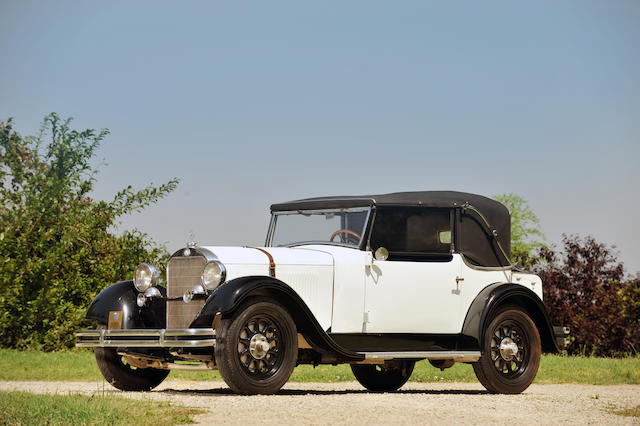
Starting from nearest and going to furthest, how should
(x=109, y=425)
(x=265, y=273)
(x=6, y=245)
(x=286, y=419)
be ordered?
(x=109, y=425), (x=286, y=419), (x=265, y=273), (x=6, y=245)

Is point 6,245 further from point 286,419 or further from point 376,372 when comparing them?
point 286,419

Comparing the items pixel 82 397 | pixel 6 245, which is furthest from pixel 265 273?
pixel 6 245

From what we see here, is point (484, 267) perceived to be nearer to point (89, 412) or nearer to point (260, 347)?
point (260, 347)

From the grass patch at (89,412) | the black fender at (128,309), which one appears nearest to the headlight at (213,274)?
the black fender at (128,309)

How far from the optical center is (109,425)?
21.0 feet

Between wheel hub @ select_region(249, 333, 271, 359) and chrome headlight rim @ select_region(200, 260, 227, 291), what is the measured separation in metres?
0.67

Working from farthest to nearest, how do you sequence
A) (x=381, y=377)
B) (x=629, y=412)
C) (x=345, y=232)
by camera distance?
(x=381, y=377)
(x=345, y=232)
(x=629, y=412)

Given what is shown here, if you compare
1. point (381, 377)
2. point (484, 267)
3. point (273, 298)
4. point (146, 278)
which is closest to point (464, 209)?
point (484, 267)

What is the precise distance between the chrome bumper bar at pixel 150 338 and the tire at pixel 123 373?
465 mm

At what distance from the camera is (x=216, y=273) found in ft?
29.4

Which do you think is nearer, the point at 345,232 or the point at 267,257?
the point at 267,257

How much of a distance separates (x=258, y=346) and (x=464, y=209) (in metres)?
3.51

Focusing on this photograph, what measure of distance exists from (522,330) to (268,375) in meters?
3.73

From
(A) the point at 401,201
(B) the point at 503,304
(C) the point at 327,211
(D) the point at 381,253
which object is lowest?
(B) the point at 503,304
